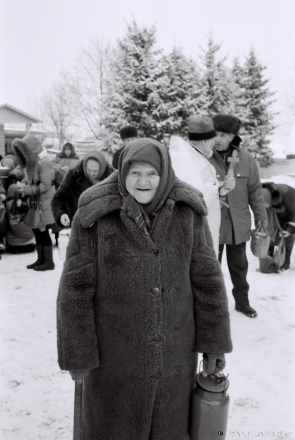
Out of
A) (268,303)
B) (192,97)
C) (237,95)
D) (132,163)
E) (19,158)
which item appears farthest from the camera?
(237,95)

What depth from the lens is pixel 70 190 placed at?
4551 mm

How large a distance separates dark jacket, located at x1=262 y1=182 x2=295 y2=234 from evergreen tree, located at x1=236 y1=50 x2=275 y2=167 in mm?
23282

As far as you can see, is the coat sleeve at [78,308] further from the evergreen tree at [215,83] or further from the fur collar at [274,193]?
the evergreen tree at [215,83]

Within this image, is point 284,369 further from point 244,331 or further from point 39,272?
point 39,272

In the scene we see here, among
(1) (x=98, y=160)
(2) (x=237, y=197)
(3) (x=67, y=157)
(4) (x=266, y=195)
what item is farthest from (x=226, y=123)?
(3) (x=67, y=157)

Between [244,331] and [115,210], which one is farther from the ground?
[115,210]

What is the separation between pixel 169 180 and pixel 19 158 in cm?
487

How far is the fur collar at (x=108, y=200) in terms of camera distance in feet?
5.99

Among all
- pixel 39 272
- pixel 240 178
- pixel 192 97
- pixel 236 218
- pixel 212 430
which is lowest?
pixel 39 272

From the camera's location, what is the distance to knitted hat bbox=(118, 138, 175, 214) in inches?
71.1

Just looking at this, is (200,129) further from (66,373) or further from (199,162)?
(66,373)

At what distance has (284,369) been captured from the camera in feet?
11.7

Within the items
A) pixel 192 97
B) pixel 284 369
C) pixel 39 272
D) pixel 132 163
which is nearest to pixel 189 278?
pixel 132 163

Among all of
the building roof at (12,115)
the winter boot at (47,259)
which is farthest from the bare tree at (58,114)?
the winter boot at (47,259)
